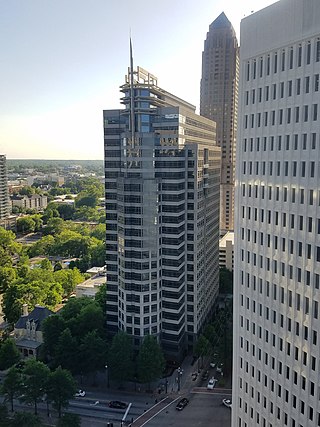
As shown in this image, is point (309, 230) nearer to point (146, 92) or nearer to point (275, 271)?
point (275, 271)

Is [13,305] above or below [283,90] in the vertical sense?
below

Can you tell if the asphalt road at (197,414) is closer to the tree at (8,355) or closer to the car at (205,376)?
the car at (205,376)

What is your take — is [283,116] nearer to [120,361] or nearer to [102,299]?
[120,361]

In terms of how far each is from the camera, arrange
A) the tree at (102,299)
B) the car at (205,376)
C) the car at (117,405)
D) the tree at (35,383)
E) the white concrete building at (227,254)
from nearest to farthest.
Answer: the tree at (35,383) < the car at (117,405) < the car at (205,376) < the tree at (102,299) < the white concrete building at (227,254)

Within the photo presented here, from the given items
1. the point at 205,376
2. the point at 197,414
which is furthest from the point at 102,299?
the point at 197,414

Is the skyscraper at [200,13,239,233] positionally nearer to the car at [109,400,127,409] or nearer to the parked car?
the parked car

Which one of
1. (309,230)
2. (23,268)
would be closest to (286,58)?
(309,230)

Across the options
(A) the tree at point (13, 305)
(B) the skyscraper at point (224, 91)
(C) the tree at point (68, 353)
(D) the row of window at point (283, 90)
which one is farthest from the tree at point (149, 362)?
(B) the skyscraper at point (224, 91)
